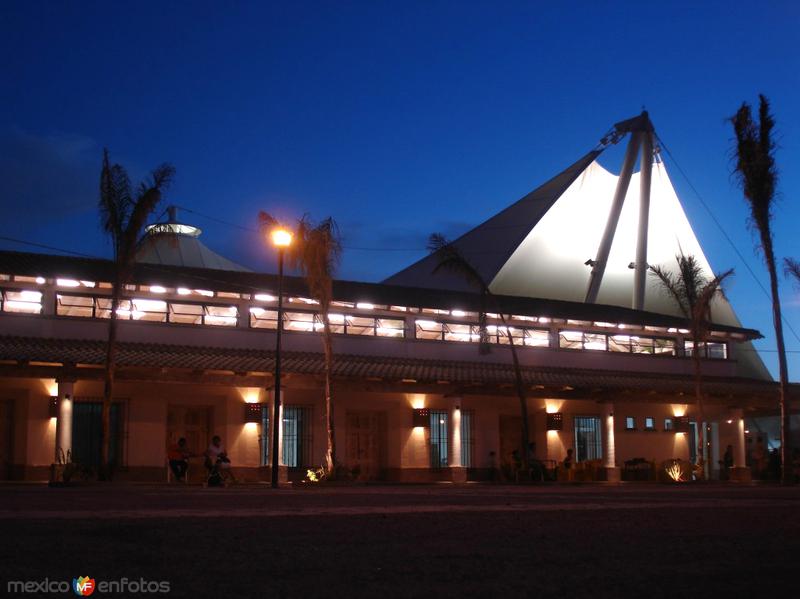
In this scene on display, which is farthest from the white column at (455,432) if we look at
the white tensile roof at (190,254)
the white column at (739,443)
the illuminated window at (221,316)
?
the white tensile roof at (190,254)

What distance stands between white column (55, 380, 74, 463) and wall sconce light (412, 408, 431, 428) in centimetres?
982

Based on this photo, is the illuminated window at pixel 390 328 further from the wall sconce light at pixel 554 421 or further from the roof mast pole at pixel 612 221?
the roof mast pole at pixel 612 221

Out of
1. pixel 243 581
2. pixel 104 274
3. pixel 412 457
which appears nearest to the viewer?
pixel 243 581

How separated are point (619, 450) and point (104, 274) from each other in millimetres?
17427

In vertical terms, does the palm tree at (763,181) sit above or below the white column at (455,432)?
above

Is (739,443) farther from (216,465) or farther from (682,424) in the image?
(216,465)

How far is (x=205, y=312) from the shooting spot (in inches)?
1059

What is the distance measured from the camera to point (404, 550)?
23.9 feet

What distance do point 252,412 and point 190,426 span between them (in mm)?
1662

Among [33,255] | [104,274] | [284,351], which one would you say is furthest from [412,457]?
[33,255]

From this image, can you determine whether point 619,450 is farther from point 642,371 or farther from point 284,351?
point 284,351

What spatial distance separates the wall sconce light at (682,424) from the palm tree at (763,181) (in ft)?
24.8

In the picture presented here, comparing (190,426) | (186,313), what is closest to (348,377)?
(190,426)

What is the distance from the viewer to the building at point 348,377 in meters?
23.5
